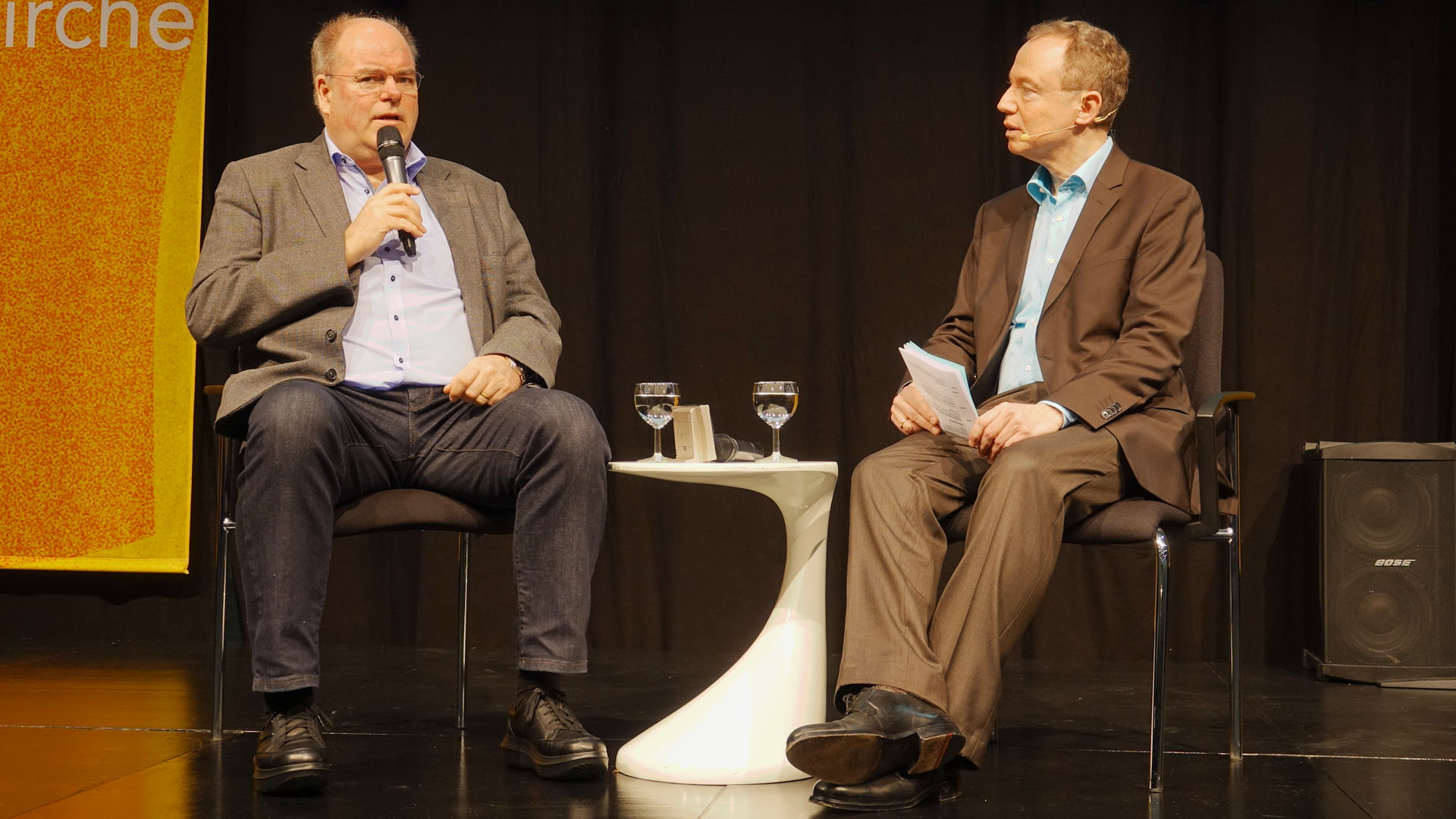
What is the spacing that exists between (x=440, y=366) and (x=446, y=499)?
27 centimetres

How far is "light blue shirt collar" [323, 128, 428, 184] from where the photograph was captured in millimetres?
2580

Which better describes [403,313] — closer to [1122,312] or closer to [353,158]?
[353,158]

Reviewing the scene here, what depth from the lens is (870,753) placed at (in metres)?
1.88

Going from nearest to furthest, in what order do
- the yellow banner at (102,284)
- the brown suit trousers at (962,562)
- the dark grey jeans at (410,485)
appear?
the brown suit trousers at (962,562) → the dark grey jeans at (410,485) → the yellow banner at (102,284)

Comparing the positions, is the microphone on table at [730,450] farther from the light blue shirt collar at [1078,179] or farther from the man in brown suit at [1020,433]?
the light blue shirt collar at [1078,179]

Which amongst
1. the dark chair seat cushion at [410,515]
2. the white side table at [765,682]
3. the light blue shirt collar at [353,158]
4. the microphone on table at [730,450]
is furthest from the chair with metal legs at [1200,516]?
the light blue shirt collar at [353,158]

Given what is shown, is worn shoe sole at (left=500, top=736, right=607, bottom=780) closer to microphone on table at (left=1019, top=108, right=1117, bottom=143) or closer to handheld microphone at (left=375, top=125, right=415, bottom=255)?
handheld microphone at (left=375, top=125, right=415, bottom=255)

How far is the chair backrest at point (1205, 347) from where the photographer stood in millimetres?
2477

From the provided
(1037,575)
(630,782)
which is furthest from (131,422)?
(1037,575)

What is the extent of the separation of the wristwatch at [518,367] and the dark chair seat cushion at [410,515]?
265mm

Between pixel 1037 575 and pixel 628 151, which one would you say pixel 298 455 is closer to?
pixel 1037 575

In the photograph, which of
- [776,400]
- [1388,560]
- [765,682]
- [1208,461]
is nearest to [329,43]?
[776,400]

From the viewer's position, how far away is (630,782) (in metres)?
2.17

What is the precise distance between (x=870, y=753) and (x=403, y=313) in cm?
121
